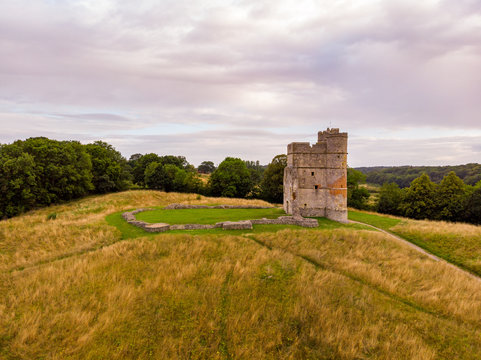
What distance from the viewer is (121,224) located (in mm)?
18594

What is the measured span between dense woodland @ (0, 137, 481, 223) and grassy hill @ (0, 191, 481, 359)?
19403 millimetres

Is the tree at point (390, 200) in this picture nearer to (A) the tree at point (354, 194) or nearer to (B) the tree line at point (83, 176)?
(A) the tree at point (354, 194)

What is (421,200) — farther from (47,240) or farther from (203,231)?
(47,240)

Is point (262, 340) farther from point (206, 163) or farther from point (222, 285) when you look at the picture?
point (206, 163)

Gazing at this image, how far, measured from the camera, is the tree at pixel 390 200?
39594 mm

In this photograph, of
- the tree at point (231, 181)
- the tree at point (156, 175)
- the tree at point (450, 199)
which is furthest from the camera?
the tree at point (156, 175)

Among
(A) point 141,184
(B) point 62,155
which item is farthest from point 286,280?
(A) point 141,184

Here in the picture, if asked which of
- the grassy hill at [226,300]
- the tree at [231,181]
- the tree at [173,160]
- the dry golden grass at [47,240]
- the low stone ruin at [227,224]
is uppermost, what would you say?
the tree at [173,160]

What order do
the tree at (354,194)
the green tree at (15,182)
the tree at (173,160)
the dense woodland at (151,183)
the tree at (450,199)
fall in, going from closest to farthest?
the green tree at (15,182), the dense woodland at (151,183), the tree at (450,199), the tree at (354,194), the tree at (173,160)

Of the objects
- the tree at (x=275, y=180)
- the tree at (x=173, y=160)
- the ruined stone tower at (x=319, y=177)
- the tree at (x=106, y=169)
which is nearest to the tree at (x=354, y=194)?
the tree at (x=275, y=180)

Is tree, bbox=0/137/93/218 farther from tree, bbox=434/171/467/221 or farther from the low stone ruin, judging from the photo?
tree, bbox=434/171/467/221

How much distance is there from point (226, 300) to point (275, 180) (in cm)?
3195

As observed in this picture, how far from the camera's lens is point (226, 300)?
9898 millimetres

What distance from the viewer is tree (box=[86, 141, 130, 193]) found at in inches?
1694
